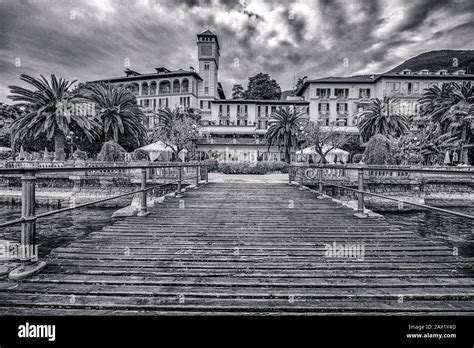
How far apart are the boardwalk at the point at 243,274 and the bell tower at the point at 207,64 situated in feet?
236

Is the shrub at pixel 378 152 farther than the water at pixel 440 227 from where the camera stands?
Yes

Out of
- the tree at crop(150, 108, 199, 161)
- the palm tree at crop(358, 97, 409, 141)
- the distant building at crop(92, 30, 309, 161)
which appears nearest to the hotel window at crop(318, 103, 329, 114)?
the distant building at crop(92, 30, 309, 161)

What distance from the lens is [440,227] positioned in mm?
16562

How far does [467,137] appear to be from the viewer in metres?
33.4

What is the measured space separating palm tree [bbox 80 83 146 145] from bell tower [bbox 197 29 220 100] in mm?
41521

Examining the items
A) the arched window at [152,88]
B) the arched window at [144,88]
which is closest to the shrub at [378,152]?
the arched window at [152,88]

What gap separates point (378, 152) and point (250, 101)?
38322 mm

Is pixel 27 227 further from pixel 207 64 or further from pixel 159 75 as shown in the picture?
pixel 207 64

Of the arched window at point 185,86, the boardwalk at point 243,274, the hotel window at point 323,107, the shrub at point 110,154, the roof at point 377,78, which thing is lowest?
the boardwalk at point 243,274

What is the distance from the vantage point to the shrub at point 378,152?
24.9 meters

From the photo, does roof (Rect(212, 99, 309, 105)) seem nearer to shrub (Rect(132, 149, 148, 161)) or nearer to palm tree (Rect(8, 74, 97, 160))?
shrub (Rect(132, 149, 148, 161))

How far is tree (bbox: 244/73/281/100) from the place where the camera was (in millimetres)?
80750

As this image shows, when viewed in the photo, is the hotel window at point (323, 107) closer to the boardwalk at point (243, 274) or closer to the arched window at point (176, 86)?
the arched window at point (176, 86)
